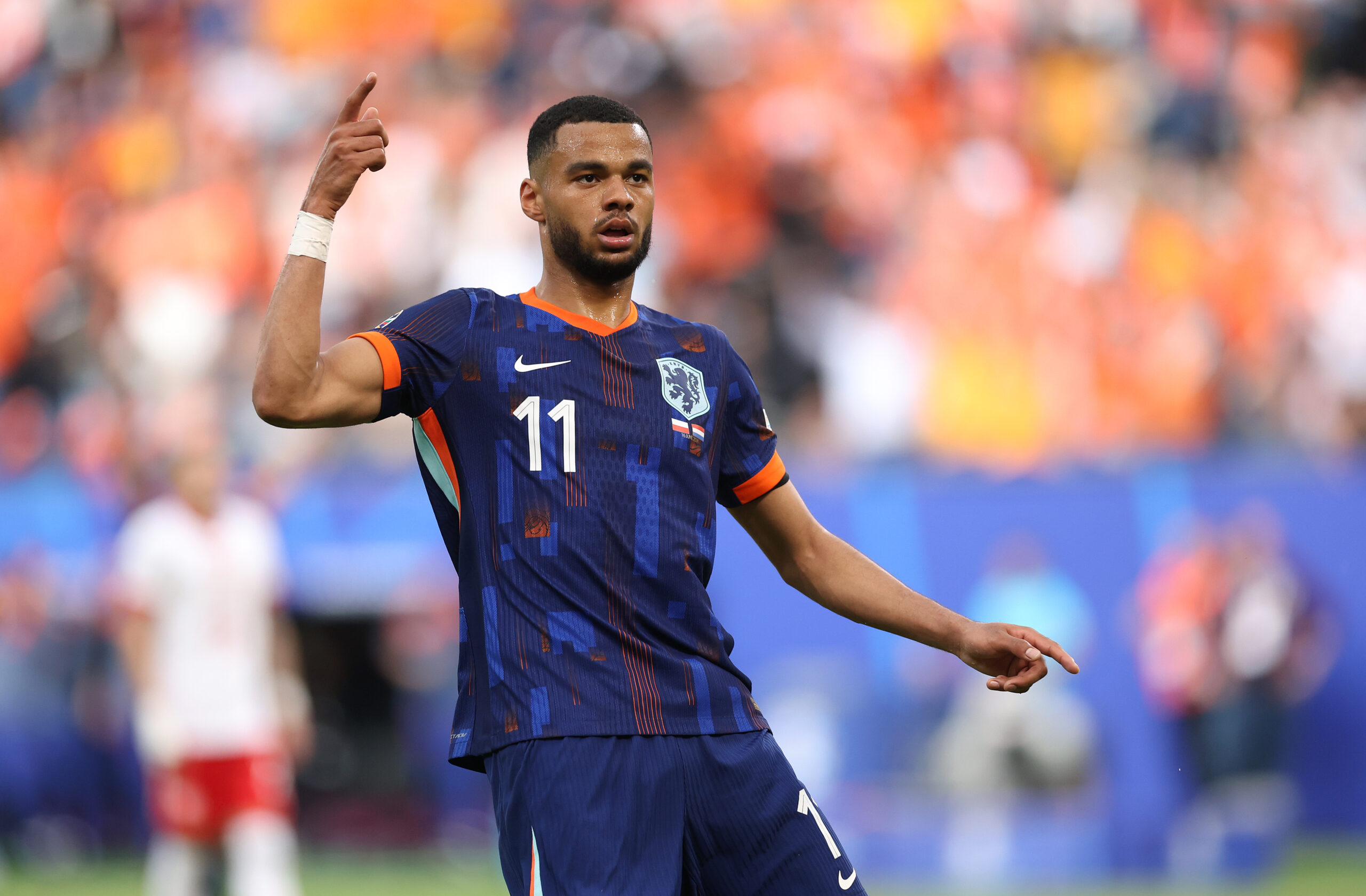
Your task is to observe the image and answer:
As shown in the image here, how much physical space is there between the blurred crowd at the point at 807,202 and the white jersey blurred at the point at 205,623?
311 cm

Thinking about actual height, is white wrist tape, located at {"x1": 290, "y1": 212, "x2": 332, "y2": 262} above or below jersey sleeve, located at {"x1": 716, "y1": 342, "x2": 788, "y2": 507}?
above

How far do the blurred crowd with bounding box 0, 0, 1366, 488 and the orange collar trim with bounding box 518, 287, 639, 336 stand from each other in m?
6.72

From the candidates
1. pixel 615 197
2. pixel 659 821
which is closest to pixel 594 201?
pixel 615 197

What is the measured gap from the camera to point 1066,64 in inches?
451

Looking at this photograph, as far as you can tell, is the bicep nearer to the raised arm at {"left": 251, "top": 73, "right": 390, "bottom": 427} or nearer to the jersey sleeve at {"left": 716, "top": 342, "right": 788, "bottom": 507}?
the raised arm at {"left": 251, "top": 73, "right": 390, "bottom": 427}

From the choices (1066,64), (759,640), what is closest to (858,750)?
(759,640)

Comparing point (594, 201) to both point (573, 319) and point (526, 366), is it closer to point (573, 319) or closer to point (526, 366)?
point (573, 319)

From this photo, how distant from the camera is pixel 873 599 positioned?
3.29 m

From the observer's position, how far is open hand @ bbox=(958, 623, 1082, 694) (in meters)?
3.06

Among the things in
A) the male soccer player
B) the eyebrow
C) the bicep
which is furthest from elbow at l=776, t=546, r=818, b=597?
the bicep

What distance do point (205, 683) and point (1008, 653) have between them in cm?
457

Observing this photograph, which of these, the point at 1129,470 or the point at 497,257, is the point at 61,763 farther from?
the point at 1129,470

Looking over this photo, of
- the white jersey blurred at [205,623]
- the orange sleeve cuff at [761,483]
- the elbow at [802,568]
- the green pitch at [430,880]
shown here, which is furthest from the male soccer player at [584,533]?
the green pitch at [430,880]

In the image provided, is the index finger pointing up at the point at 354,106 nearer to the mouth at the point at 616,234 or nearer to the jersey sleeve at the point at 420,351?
the jersey sleeve at the point at 420,351
